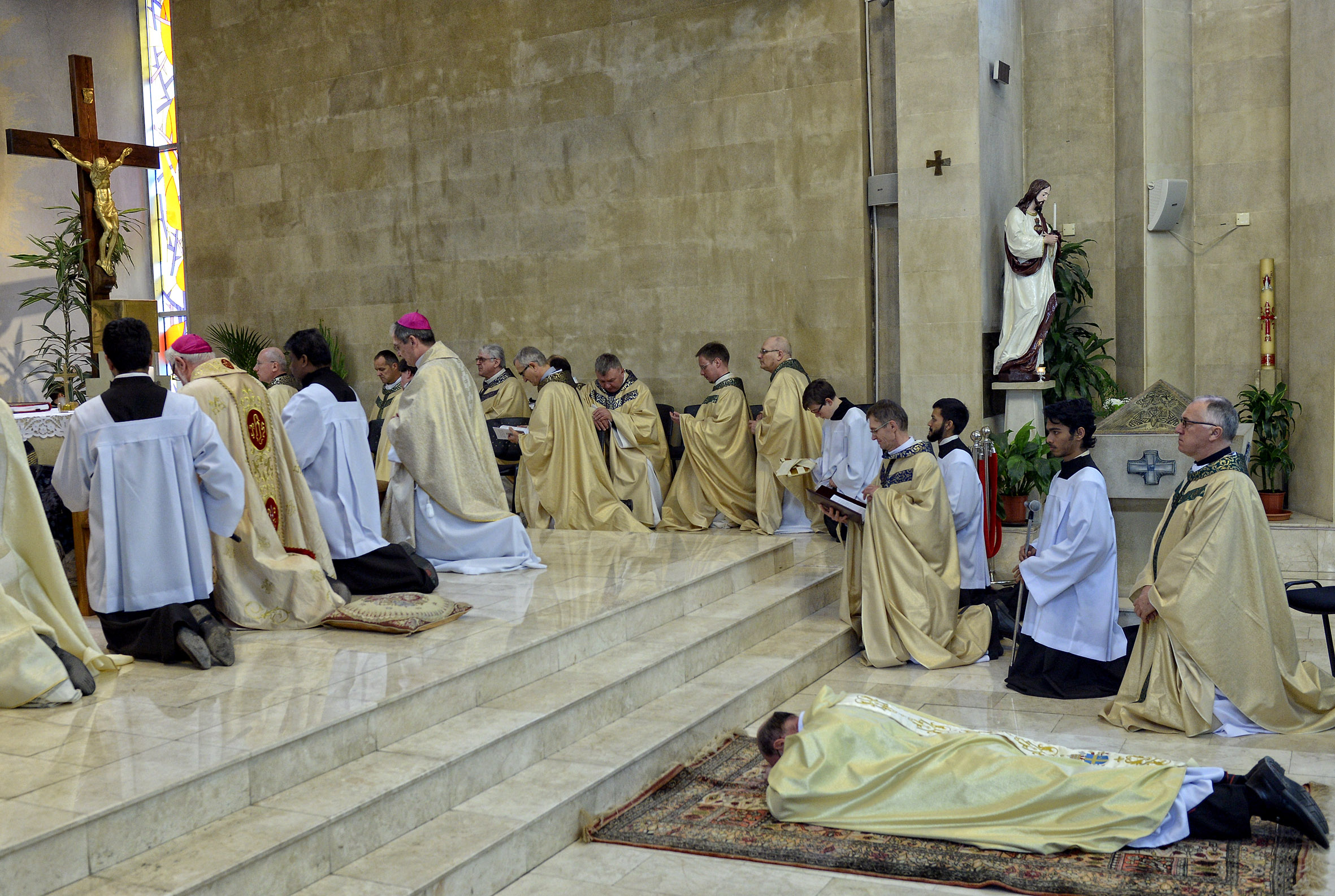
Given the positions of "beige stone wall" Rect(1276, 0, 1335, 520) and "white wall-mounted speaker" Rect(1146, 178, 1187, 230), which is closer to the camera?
"beige stone wall" Rect(1276, 0, 1335, 520)

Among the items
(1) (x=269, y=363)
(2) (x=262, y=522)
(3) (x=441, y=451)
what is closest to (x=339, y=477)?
(2) (x=262, y=522)

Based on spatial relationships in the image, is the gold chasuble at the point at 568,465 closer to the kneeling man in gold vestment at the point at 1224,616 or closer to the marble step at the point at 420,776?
the marble step at the point at 420,776

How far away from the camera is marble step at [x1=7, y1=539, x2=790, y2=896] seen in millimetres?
3166

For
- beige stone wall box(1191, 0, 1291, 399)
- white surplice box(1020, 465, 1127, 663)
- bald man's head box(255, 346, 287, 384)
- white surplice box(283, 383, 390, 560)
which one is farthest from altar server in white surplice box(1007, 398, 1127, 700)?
bald man's head box(255, 346, 287, 384)

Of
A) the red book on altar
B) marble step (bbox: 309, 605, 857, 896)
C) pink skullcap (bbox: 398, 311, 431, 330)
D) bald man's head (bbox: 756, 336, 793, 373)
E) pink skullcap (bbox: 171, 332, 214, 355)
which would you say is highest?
pink skullcap (bbox: 398, 311, 431, 330)

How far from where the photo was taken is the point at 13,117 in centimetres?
1338

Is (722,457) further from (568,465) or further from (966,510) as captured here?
(966,510)

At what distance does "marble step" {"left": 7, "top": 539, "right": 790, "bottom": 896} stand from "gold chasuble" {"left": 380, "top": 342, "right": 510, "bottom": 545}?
124cm

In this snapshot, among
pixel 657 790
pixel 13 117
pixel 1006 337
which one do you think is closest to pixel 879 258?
pixel 1006 337

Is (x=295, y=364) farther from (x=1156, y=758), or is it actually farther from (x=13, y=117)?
(x=13, y=117)

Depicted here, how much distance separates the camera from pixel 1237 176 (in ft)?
30.3

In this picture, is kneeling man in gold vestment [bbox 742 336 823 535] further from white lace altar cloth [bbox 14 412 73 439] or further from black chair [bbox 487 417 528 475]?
white lace altar cloth [bbox 14 412 73 439]

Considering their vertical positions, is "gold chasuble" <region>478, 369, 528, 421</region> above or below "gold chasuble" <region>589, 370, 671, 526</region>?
above

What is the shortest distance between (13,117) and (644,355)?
329 inches
